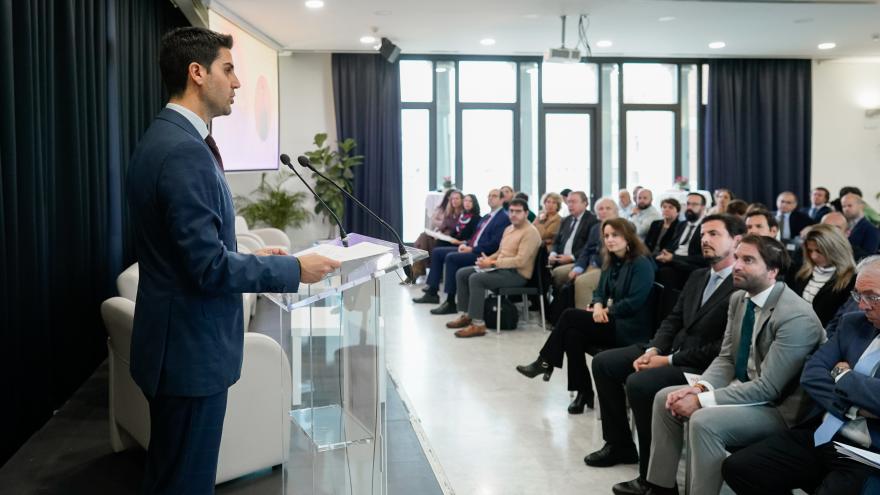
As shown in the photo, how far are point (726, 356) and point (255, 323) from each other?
3.65 meters

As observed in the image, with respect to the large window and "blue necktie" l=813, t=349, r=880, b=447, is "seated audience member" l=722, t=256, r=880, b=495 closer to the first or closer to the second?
"blue necktie" l=813, t=349, r=880, b=447

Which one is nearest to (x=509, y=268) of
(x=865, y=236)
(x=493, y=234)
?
(x=493, y=234)

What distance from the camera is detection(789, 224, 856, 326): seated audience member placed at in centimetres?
367

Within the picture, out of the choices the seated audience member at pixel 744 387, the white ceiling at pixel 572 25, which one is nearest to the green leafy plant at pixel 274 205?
the white ceiling at pixel 572 25

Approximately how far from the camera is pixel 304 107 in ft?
39.1

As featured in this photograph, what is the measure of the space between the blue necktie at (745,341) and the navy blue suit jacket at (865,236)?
3.92 meters

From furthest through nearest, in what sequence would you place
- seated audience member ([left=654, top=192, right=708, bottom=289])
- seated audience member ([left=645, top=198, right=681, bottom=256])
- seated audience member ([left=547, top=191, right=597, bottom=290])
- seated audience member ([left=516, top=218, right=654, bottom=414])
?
seated audience member ([left=645, top=198, right=681, bottom=256])
seated audience member ([left=547, top=191, right=597, bottom=290])
seated audience member ([left=654, top=192, right=708, bottom=289])
seated audience member ([left=516, top=218, right=654, bottom=414])

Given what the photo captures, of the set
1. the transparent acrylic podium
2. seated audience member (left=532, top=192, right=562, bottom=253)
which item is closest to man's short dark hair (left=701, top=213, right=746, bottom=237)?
the transparent acrylic podium

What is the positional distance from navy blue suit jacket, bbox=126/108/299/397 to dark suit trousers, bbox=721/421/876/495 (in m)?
1.67

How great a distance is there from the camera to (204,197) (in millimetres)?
1768

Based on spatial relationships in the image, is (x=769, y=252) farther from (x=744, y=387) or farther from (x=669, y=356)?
(x=669, y=356)

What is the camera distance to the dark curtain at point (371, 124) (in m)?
11.8

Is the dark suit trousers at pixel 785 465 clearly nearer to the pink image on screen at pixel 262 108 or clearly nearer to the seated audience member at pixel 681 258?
the seated audience member at pixel 681 258

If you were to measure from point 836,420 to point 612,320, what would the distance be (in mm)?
2052
